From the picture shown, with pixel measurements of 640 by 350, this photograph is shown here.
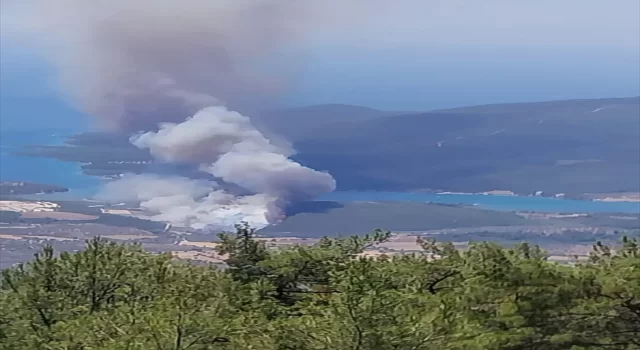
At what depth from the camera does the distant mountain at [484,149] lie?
102 feet

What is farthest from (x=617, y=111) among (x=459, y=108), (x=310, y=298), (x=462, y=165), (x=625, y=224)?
(x=310, y=298)

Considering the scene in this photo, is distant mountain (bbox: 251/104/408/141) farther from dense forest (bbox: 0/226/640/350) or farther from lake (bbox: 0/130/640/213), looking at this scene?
dense forest (bbox: 0/226/640/350)

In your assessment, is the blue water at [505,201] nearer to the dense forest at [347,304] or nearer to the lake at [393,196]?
the lake at [393,196]

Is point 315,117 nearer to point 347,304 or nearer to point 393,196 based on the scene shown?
point 393,196

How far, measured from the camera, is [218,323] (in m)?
5.87

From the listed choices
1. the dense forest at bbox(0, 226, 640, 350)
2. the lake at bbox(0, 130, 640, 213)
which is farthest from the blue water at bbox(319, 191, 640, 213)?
the dense forest at bbox(0, 226, 640, 350)

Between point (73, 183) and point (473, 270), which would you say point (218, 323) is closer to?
point (473, 270)

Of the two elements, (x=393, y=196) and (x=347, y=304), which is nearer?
(x=347, y=304)

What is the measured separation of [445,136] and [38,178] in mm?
14167

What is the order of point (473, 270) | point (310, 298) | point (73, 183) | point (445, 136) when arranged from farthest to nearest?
point (445, 136) → point (73, 183) → point (310, 298) → point (473, 270)

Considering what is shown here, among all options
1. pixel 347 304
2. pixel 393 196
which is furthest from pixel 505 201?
pixel 347 304

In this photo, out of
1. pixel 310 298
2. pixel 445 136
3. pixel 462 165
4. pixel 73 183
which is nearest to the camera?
pixel 310 298

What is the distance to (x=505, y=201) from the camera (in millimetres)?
28906

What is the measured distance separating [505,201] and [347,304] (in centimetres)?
2408
